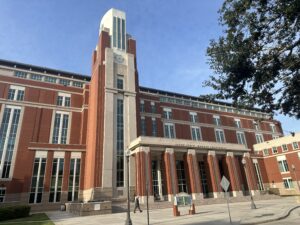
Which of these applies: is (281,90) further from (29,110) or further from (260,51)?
(29,110)

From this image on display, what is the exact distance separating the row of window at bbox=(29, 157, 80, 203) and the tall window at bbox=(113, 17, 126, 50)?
2432cm

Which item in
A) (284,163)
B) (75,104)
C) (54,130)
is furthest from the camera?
(284,163)

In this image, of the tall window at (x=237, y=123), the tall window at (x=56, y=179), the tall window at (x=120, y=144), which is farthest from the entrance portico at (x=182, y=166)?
the tall window at (x=237, y=123)

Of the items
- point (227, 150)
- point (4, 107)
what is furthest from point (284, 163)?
point (4, 107)

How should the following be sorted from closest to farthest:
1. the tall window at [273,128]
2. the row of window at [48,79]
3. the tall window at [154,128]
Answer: the row of window at [48,79] → the tall window at [154,128] → the tall window at [273,128]

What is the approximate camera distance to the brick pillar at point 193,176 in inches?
1431

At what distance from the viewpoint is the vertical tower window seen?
1423 inches

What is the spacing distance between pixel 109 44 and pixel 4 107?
889 inches

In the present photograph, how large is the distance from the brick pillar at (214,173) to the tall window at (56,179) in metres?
25.9

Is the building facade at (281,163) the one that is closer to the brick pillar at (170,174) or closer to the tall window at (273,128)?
the tall window at (273,128)

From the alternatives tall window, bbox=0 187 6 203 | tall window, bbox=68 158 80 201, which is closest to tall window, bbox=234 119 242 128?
tall window, bbox=68 158 80 201

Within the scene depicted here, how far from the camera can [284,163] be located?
177ft

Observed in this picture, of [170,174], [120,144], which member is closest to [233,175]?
[170,174]

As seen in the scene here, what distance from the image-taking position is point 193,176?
123 feet
